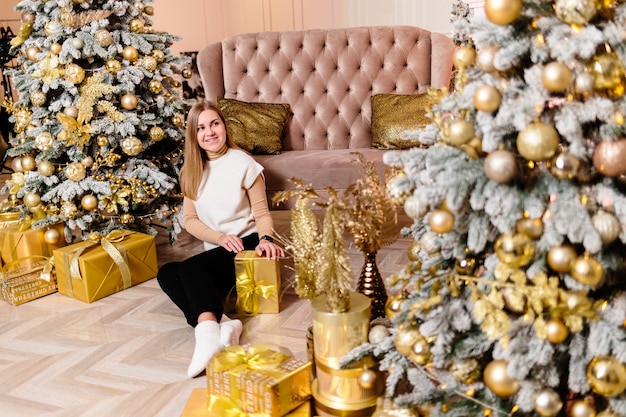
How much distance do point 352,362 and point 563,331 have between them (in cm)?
56

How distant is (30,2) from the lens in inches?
115

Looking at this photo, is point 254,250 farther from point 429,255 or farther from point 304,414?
point 429,255

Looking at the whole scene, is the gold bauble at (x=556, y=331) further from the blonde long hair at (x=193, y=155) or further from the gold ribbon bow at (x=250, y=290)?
the blonde long hair at (x=193, y=155)

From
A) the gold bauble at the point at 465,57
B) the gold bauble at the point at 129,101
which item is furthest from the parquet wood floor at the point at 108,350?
the gold bauble at the point at 465,57

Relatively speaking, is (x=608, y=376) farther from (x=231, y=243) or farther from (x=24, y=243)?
(x=24, y=243)

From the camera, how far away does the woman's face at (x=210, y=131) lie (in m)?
2.63

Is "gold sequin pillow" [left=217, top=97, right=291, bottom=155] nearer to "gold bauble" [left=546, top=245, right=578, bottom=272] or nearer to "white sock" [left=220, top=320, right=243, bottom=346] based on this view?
"white sock" [left=220, top=320, right=243, bottom=346]

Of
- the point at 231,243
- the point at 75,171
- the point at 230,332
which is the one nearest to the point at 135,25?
the point at 75,171

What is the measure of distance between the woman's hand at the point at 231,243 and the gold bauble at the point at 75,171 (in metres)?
0.83

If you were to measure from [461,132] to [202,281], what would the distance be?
1.44m

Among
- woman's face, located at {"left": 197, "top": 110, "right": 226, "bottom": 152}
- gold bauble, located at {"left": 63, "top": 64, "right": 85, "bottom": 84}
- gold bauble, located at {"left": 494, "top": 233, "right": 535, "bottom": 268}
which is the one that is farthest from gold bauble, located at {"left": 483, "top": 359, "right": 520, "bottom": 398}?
gold bauble, located at {"left": 63, "top": 64, "right": 85, "bottom": 84}

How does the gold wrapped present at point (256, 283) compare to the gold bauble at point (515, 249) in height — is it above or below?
below

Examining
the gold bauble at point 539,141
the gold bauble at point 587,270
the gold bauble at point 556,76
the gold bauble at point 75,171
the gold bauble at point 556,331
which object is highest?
the gold bauble at point 556,76

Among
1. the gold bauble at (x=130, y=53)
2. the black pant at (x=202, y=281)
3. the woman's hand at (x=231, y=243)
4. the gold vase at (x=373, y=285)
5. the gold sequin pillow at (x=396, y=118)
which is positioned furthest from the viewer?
the gold sequin pillow at (x=396, y=118)
